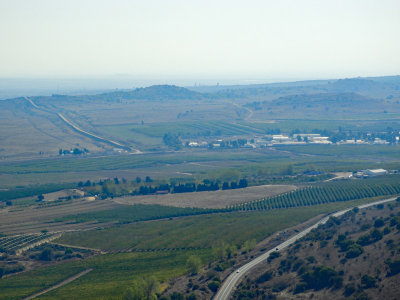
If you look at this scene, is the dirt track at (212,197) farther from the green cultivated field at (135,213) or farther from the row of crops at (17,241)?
the row of crops at (17,241)

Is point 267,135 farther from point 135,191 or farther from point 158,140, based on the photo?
point 135,191

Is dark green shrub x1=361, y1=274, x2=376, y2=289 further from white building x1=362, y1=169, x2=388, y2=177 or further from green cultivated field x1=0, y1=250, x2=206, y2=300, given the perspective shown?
white building x1=362, y1=169, x2=388, y2=177

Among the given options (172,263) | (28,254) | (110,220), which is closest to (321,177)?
(110,220)

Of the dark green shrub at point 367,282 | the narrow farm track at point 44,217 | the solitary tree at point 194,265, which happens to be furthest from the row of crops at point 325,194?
the dark green shrub at point 367,282

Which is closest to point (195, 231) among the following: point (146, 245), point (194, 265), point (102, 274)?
point (146, 245)

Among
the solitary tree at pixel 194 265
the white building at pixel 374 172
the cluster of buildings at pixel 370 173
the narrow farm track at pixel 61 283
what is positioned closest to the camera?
the narrow farm track at pixel 61 283

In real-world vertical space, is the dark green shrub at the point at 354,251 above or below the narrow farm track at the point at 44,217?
above

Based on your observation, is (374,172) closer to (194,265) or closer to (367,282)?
(194,265)
